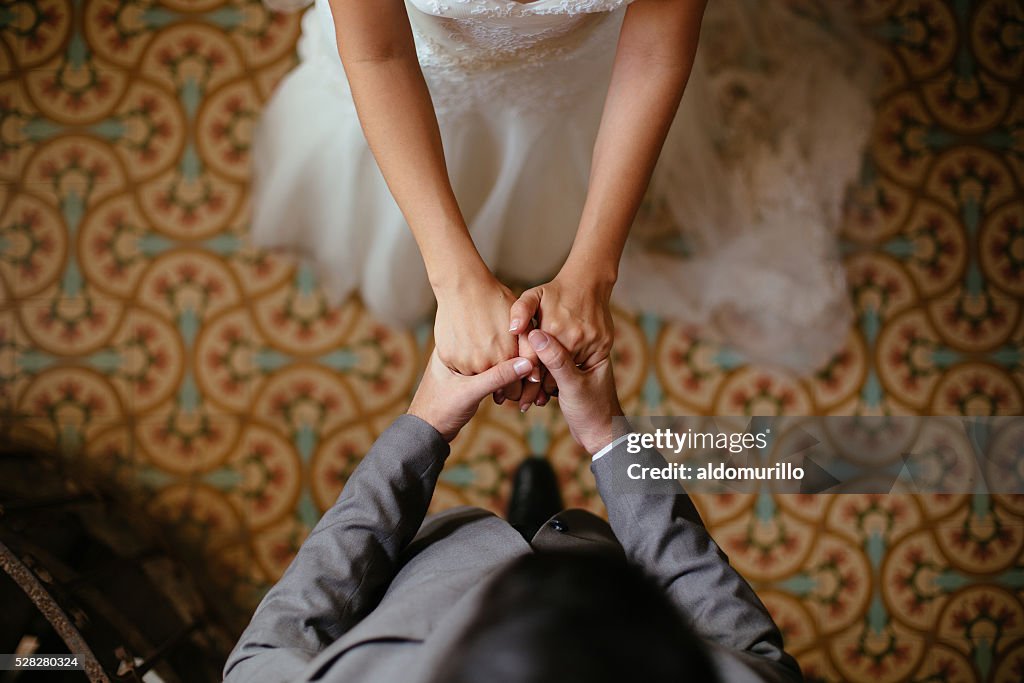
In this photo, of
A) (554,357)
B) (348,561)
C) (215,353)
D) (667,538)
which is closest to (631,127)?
(554,357)

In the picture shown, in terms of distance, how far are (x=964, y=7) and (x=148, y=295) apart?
1724mm

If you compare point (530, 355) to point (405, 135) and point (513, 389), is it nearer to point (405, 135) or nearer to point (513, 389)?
point (513, 389)

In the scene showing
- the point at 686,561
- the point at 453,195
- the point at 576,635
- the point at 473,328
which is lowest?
the point at 686,561

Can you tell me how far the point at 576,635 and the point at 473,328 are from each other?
16.3 inches

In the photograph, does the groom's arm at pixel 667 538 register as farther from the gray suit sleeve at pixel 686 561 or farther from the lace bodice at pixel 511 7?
the lace bodice at pixel 511 7

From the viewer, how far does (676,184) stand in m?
1.33

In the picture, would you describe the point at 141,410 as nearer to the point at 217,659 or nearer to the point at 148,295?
the point at 148,295

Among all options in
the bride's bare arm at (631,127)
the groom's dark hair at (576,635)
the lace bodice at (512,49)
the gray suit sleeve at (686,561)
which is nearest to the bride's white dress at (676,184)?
the lace bodice at (512,49)

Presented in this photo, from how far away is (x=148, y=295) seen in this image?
1.42 meters

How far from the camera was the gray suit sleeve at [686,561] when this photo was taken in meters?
0.65

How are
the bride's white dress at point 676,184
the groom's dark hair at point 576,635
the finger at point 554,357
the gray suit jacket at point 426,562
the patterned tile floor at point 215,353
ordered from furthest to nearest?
the patterned tile floor at point 215,353
the bride's white dress at point 676,184
the finger at point 554,357
the gray suit jacket at point 426,562
the groom's dark hair at point 576,635

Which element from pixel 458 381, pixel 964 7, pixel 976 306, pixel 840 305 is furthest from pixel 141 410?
pixel 964 7

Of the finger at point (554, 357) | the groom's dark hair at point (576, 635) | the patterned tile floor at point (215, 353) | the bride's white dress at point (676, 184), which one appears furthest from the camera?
the patterned tile floor at point (215, 353)

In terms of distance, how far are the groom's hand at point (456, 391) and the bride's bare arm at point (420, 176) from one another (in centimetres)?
2
